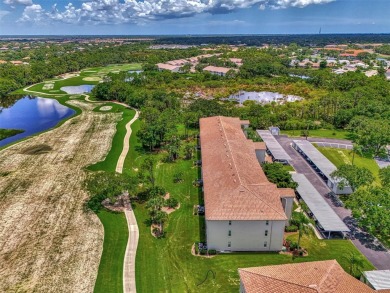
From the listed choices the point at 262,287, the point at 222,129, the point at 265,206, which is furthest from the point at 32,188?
the point at 262,287

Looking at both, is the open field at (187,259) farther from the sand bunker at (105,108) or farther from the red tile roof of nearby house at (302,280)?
the sand bunker at (105,108)

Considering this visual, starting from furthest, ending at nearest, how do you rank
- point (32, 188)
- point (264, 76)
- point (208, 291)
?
point (264, 76) < point (32, 188) < point (208, 291)

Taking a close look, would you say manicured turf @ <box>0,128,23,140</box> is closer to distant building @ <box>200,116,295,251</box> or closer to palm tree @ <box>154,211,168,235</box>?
palm tree @ <box>154,211,168,235</box>

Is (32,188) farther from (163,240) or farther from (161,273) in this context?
(161,273)

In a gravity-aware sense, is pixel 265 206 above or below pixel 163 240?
above

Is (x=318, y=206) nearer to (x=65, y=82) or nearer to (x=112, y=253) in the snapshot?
(x=112, y=253)

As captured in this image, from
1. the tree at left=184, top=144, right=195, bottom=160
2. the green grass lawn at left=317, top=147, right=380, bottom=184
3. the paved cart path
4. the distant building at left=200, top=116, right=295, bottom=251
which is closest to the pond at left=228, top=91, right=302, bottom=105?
the green grass lawn at left=317, top=147, right=380, bottom=184
